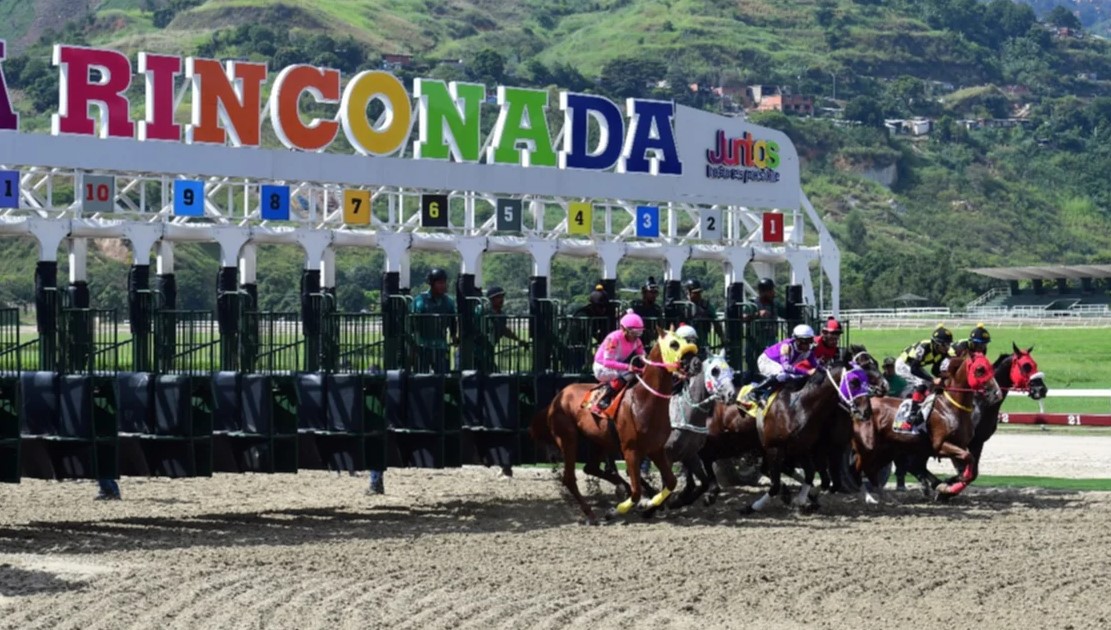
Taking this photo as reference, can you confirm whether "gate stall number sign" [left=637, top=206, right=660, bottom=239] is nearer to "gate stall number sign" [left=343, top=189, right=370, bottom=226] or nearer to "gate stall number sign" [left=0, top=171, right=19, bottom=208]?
"gate stall number sign" [left=343, top=189, right=370, bottom=226]

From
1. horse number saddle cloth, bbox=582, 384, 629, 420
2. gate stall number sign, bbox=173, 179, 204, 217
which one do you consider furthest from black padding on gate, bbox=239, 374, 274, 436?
gate stall number sign, bbox=173, 179, 204, 217

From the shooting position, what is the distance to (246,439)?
16.4 meters

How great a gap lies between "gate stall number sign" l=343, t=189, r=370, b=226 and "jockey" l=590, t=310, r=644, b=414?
8.55 m

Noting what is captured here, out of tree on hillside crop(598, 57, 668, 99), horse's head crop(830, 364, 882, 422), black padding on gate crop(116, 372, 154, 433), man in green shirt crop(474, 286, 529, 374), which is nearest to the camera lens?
black padding on gate crop(116, 372, 154, 433)

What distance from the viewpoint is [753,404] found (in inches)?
719

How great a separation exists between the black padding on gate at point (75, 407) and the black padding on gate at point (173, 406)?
65 centimetres

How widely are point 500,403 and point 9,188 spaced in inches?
244

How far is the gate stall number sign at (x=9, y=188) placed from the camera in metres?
20.5

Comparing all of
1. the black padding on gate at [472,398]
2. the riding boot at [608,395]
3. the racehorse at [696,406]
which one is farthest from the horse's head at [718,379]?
the black padding on gate at [472,398]

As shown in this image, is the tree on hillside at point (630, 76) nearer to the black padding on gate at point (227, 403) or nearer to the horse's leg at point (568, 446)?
the horse's leg at point (568, 446)

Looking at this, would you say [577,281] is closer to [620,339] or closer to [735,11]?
[620,339]

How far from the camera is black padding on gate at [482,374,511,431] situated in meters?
18.1

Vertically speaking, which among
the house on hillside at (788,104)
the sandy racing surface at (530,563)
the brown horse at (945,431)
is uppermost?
the house on hillside at (788,104)

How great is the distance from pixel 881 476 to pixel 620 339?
4500mm
